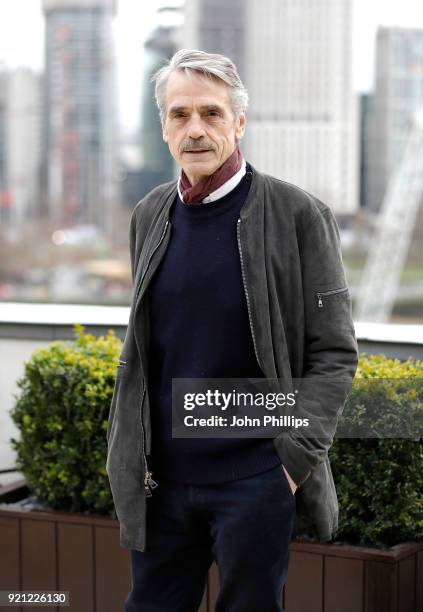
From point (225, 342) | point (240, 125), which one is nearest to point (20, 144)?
Result: point (240, 125)

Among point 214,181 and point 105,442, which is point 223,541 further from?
point 105,442

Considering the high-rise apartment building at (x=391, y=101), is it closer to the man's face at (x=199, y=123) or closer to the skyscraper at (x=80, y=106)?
the skyscraper at (x=80, y=106)

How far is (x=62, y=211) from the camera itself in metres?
46.9

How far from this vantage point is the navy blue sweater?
1294 millimetres

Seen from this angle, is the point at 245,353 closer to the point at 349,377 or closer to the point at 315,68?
the point at 349,377

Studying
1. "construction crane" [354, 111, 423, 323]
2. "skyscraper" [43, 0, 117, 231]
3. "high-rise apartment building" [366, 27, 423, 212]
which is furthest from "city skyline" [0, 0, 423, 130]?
"construction crane" [354, 111, 423, 323]

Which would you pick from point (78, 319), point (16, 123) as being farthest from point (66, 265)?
point (78, 319)

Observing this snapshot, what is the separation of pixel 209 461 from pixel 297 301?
0.87ft

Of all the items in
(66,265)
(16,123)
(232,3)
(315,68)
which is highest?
(232,3)

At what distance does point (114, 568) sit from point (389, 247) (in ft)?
153

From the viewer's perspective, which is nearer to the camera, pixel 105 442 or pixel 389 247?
pixel 105 442

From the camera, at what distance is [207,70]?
1.27 m

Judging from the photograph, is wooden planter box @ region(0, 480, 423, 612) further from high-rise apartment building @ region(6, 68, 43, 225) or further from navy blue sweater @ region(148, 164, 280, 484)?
high-rise apartment building @ region(6, 68, 43, 225)

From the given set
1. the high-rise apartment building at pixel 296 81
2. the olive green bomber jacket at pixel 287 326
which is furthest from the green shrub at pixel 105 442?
the high-rise apartment building at pixel 296 81
